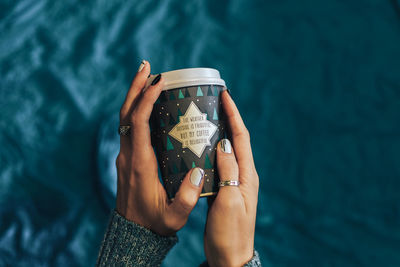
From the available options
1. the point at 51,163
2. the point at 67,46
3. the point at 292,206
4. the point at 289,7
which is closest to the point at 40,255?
the point at 51,163

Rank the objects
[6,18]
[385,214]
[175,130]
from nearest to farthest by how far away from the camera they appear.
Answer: [175,130]
[385,214]
[6,18]

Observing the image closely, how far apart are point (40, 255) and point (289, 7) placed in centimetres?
108

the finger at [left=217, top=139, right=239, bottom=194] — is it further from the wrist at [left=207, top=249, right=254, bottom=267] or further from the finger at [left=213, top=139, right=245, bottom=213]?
the wrist at [left=207, top=249, right=254, bottom=267]

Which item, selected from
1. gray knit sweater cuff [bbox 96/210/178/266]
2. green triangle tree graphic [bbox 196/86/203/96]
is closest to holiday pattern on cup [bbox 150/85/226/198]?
green triangle tree graphic [bbox 196/86/203/96]

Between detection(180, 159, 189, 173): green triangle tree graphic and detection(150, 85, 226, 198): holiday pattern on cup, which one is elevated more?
detection(150, 85, 226, 198): holiday pattern on cup

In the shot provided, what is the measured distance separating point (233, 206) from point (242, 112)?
0.47 meters

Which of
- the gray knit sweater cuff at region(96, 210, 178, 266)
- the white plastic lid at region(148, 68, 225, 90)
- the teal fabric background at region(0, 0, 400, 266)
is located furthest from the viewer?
the teal fabric background at region(0, 0, 400, 266)

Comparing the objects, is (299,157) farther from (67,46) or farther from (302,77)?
(67,46)

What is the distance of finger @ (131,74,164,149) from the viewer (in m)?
0.73

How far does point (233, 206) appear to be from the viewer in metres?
0.75

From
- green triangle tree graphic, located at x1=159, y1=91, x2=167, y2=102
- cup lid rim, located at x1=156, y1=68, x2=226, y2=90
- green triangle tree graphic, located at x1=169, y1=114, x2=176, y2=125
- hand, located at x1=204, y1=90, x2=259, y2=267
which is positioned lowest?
hand, located at x1=204, y1=90, x2=259, y2=267

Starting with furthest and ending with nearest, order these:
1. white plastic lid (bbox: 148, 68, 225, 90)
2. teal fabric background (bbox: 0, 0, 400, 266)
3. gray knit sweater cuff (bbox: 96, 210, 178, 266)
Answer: teal fabric background (bbox: 0, 0, 400, 266) < gray knit sweater cuff (bbox: 96, 210, 178, 266) < white plastic lid (bbox: 148, 68, 225, 90)

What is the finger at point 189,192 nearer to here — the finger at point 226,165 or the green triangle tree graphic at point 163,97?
the finger at point 226,165

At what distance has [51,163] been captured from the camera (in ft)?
3.75
